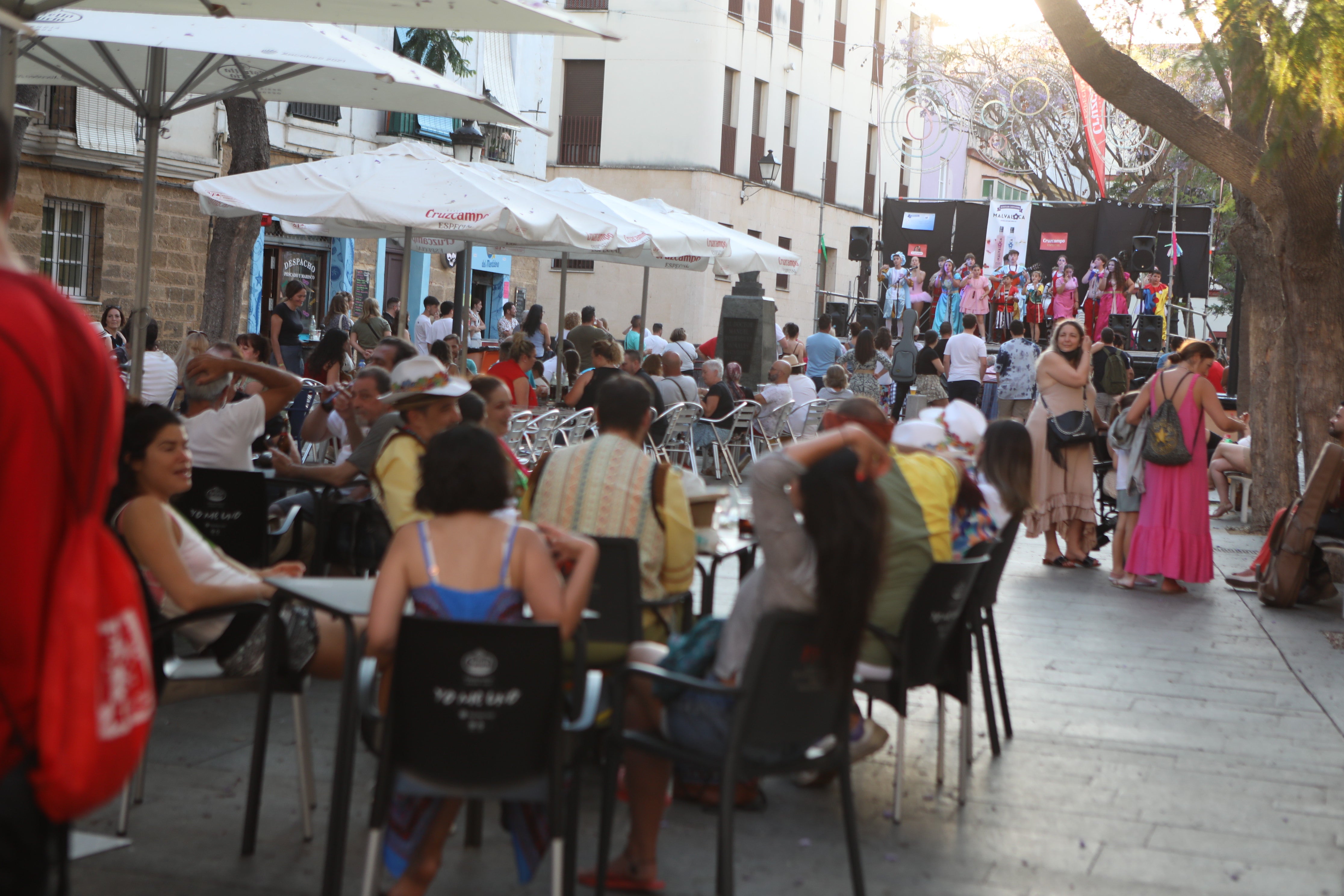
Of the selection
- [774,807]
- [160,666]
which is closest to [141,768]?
[160,666]

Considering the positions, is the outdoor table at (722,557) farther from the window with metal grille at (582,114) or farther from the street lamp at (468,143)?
the window with metal grille at (582,114)

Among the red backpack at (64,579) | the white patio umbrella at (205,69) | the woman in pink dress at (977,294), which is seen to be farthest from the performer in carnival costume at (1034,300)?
the red backpack at (64,579)

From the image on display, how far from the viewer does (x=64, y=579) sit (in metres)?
1.77

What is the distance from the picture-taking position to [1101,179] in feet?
91.5

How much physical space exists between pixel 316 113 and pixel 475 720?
2060cm

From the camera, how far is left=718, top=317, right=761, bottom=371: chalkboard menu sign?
20.2m

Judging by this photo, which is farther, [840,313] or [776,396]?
[840,313]

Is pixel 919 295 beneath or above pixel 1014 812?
above

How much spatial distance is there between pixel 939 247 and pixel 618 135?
8.49 m

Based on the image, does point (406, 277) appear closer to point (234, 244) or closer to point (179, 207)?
point (234, 244)

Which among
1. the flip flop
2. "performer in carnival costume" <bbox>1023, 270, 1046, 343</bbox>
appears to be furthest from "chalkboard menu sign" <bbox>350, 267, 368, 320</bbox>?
the flip flop

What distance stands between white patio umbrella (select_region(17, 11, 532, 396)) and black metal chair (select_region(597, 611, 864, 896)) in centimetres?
419

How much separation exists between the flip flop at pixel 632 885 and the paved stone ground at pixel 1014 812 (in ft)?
0.30

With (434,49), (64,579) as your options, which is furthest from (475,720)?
(434,49)
